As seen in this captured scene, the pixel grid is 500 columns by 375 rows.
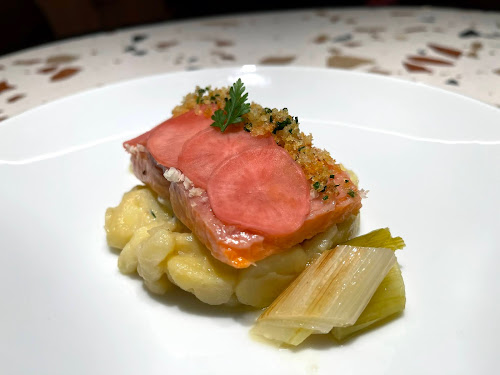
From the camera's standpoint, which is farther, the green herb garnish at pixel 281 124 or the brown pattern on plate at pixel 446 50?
the brown pattern on plate at pixel 446 50

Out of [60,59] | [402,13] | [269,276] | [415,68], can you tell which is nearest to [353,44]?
[415,68]

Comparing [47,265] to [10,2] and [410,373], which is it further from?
[10,2]

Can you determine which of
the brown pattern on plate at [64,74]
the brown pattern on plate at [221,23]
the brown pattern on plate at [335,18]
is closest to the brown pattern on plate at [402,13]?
the brown pattern on plate at [335,18]

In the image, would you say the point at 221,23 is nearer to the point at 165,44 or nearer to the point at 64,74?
the point at 165,44

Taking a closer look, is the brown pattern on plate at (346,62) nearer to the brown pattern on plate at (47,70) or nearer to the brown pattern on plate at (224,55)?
the brown pattern on plate at (224,55)

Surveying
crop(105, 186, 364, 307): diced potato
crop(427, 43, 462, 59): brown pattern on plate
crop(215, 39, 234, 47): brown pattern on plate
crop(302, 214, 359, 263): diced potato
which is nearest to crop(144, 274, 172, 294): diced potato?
crop(105, 186, 364, 307): diced potato

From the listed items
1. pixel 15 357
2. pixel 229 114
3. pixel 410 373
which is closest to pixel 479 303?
pixel 410 373

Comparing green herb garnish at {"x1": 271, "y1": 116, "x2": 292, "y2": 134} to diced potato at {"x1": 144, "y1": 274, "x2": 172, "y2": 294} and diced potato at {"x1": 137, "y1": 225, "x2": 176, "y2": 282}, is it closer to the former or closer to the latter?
diced potato at {"x1": 137, "y1": 225, "x2": 176, "y2": 282}
